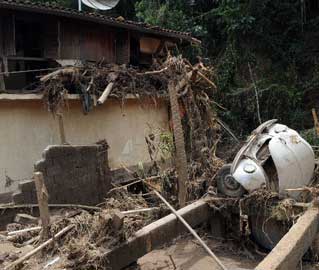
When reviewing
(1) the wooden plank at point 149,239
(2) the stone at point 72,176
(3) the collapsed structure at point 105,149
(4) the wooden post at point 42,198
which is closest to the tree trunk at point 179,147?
(3) the collapsed structure at point 105,149

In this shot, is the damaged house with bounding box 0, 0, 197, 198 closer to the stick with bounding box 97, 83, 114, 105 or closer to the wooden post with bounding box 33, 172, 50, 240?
the stick with bounding box 97, 83, 114, 105

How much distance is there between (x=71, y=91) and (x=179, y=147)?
4.20 metres

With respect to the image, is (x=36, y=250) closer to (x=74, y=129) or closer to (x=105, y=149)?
(x=105, y=149)

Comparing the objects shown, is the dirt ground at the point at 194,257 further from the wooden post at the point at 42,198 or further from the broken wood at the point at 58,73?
the broken wood at the point at 58,73

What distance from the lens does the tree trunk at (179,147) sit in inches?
286

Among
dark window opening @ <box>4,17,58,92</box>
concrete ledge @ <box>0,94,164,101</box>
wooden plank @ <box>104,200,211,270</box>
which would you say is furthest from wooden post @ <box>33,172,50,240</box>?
dark window opening @ <box>4,17,58,92</box>

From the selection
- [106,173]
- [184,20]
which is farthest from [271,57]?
[106,173]

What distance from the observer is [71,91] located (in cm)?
1038

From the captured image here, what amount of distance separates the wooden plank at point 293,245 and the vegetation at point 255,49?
1141 centimetres

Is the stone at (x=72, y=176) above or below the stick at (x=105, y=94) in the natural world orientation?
below

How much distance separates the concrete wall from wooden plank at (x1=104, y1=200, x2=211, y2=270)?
444cm

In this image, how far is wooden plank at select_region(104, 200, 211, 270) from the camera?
Result: 483 centimetres

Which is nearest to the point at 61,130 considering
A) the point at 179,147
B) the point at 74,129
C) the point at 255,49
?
the point at 74,129

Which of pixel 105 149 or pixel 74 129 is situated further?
pixel 74 129
